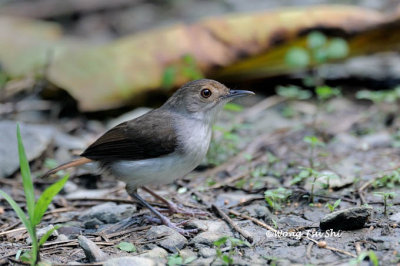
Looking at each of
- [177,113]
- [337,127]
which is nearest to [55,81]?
[177,113]

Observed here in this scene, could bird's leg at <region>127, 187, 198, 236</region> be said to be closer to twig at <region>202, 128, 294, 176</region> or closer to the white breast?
the white breast

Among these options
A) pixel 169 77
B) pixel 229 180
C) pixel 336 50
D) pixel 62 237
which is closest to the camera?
pixel 62 237

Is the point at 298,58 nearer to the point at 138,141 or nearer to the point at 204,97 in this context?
the point at 204,97

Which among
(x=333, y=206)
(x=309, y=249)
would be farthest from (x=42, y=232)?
(x=333, y=206)

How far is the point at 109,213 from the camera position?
495cm

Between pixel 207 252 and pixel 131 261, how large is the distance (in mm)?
571

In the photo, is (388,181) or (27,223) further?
(388,181)

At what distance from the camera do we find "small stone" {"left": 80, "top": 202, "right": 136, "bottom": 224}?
4.91m

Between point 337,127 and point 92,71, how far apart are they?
3312 millimetres

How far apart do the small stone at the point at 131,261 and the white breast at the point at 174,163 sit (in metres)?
1.12

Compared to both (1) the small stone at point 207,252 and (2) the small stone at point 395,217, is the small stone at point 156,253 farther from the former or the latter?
(2) the small stone at point 395,217

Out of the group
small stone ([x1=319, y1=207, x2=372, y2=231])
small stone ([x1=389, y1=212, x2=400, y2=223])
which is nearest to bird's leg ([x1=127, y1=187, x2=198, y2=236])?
small stone ([x1=319, y1=207, x2=372, y2=231])

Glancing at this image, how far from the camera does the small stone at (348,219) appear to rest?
157 inches

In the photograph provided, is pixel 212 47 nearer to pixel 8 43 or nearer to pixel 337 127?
pixel 337 127
